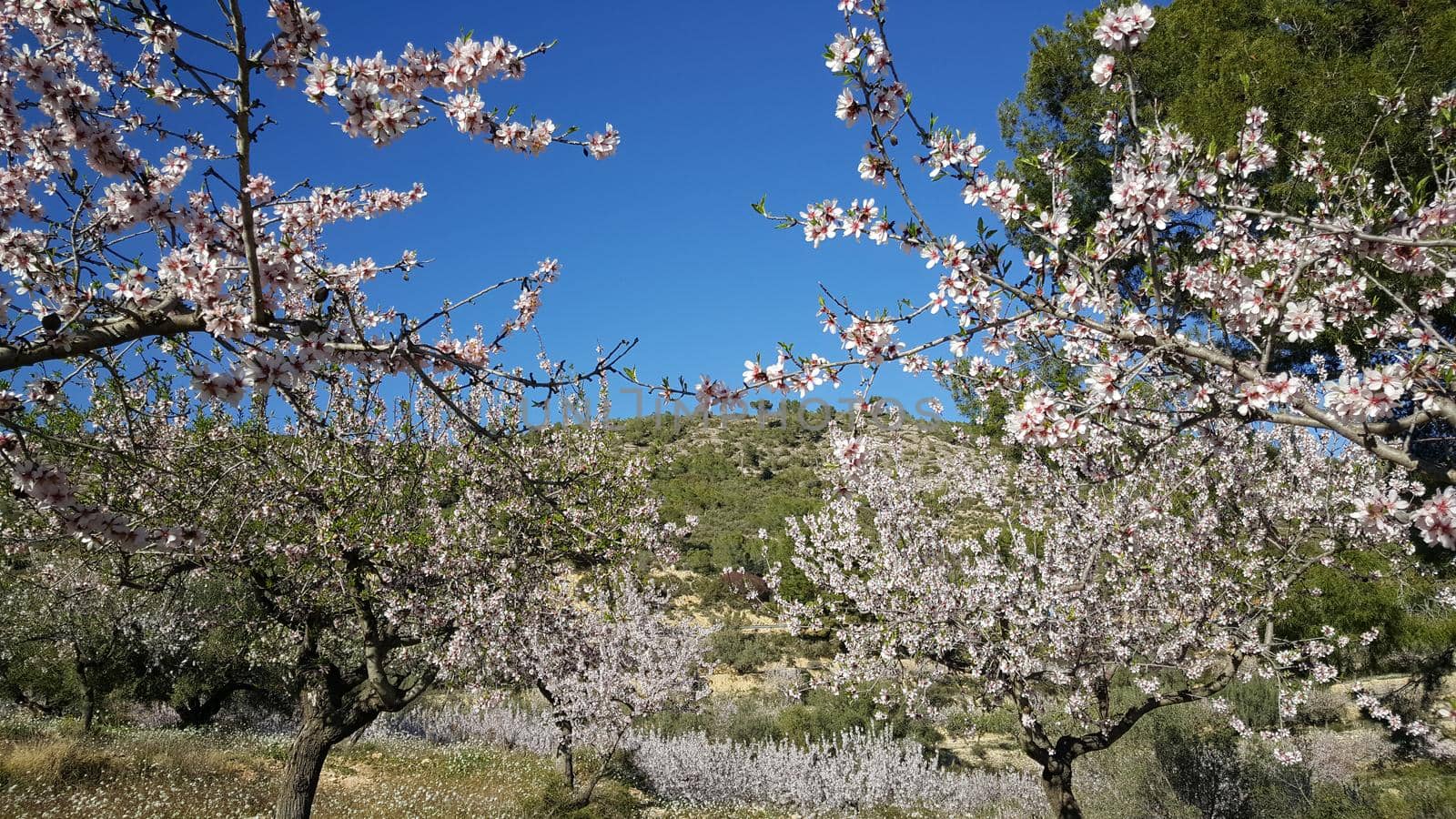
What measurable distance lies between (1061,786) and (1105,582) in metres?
2.49

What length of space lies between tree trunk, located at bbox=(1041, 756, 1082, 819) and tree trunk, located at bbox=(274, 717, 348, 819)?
26.1 ft

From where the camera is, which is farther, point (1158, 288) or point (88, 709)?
point (88, 709)

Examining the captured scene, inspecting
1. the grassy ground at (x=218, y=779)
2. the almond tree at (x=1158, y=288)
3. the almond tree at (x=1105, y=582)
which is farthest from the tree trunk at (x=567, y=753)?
the almond tree at (x=1158, y=288)

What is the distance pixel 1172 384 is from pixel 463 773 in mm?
13904

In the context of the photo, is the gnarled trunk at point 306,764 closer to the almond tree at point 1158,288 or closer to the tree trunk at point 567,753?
the tree trunk at point 567,753

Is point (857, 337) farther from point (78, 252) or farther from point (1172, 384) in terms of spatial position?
point (78, 252)

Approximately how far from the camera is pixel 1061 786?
8469 mm

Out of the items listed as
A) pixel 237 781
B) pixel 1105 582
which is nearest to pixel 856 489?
pixel 1105 582

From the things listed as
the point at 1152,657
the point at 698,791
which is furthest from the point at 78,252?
the point at 698,791

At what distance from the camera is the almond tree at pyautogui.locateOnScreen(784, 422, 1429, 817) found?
8.23 meters

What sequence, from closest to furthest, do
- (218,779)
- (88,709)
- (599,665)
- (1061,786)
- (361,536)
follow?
(361,536) < (1061,786) < (218,779) < (599,665) < (88,709)

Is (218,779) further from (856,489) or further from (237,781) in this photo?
(856,489)

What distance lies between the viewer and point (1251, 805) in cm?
1026

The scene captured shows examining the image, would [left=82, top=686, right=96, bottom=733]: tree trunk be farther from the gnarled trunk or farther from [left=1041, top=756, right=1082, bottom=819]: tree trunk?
[left=1041, top=756, right=1082, bottom=819]: tree trunk
